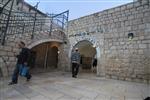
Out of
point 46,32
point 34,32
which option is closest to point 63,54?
point 46,32

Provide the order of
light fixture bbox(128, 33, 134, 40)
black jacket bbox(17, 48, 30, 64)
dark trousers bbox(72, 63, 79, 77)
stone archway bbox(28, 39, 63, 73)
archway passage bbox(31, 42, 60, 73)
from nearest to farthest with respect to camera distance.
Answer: black jacket bbox(17, 48, 30, 64), light fixture bbox(128, 33, 134, 40), dark trousers bbox(72, 63, 79, 77), stone archway bbox(28, 39, 63, 73), archway passage bbox(31, 42, 60, 73)

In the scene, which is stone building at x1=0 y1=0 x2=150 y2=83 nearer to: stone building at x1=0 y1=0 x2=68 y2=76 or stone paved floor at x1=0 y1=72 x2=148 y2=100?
stone building at x1=0 y1=0 x2=68 y2=76

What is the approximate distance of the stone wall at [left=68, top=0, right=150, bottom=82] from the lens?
5.90 meters

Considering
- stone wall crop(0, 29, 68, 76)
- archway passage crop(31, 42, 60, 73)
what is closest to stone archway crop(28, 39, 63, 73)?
archway passage crop(31, 42, 60, 73)

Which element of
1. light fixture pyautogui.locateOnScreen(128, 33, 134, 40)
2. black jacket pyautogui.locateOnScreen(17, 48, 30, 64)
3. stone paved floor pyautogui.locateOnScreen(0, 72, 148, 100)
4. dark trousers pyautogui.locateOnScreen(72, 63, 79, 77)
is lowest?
stone paved floor pyautogui.locateOnScreen(0, 72, 148, 100)

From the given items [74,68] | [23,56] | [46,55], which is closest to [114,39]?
[74,68]

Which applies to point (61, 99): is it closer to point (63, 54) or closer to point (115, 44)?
point (115, 44)

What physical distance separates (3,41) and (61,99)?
3.58m

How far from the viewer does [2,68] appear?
5.35 metres

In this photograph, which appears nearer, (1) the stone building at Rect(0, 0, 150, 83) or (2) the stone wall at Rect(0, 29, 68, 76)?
(2) the stone wall at Rect(0, 29, 68, 76)

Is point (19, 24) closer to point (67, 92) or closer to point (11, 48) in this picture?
point (11, 48)

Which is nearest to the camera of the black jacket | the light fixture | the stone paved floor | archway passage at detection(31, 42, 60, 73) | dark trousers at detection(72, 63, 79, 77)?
the stone paved floor

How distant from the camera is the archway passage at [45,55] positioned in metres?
10.0

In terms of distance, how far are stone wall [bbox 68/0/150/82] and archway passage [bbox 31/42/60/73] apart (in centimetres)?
373
